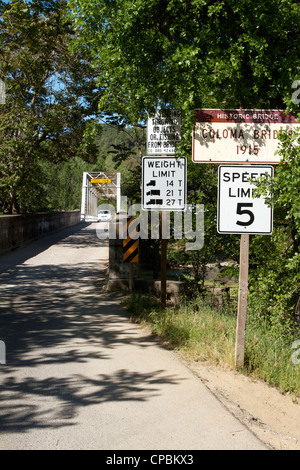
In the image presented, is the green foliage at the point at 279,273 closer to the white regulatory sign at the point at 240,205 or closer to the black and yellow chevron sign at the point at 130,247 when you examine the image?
the white regulatory sign at the point at 240,205

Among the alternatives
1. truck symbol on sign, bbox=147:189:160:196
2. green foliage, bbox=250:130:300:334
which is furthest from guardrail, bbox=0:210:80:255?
green foliage, bbox=250:130:300:334

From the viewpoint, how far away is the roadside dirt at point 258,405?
438cm

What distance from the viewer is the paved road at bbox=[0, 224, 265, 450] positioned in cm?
418

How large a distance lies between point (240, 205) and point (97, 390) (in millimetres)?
2596

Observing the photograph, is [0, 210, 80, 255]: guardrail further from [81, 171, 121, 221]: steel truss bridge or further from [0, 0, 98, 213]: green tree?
[81, 171, 121, 221]: steel truss bridge

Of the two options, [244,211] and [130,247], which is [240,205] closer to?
[244,211]

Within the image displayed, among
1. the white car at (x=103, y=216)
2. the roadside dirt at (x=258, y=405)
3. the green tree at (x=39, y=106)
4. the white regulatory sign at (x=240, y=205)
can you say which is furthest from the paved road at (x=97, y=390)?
the white car at (x=103, y=216)

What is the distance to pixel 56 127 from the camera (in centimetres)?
2406

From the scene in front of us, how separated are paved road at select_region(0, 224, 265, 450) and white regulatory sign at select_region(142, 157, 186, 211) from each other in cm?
207

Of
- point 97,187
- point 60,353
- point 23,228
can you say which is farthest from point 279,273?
point 97,187

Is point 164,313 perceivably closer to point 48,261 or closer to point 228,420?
point 228,420

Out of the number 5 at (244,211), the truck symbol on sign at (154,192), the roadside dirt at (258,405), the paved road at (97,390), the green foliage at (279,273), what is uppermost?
the truck symbol on sign at (154,192)

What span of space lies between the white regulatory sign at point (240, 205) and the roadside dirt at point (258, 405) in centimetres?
164

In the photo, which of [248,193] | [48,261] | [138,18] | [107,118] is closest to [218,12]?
[138,18]
